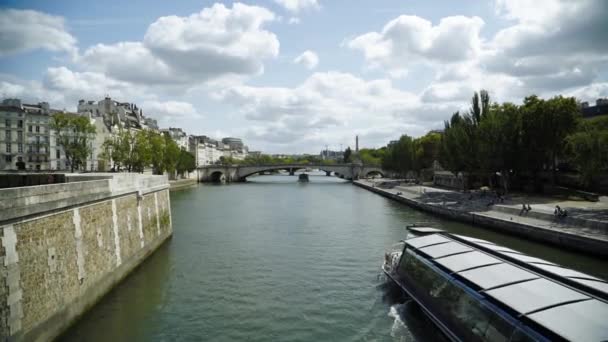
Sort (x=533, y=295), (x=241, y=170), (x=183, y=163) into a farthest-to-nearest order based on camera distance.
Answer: (x=241, y=170), (x=183, y=163), (x=533, y=295)

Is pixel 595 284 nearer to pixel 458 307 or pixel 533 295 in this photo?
pixel 533 295

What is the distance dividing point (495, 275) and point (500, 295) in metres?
1.08

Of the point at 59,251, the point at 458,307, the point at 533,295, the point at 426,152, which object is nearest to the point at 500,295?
the point at 533,295

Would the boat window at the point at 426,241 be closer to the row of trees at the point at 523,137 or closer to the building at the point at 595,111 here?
the row of trees at the point at 523,137

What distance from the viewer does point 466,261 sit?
388 inches

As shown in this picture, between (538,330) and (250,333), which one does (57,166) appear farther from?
(538,330)

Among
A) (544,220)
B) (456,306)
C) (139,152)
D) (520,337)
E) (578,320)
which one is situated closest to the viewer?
(578,320)

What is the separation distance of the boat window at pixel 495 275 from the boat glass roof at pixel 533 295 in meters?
0.28

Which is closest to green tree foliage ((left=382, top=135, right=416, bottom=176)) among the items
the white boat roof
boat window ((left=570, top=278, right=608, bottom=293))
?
the white boat roof

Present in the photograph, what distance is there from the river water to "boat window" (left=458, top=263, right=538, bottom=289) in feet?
6.69

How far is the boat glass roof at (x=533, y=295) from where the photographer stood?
273 inches

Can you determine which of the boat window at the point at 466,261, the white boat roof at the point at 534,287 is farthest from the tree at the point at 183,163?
the white boat roof at the point at 534,287

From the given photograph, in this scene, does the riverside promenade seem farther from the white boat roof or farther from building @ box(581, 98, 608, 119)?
building @ box(581, 98, 608, 119)

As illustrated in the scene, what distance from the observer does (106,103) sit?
73500 mm
